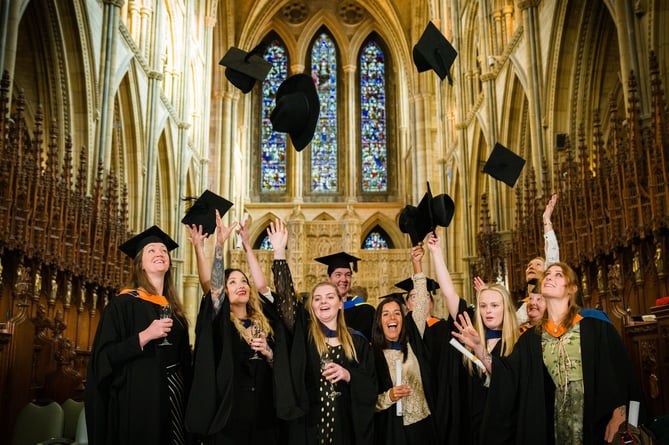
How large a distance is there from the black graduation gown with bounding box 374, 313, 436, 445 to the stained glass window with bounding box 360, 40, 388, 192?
22137 millimetres

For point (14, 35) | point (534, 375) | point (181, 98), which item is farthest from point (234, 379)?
point (181, 98)

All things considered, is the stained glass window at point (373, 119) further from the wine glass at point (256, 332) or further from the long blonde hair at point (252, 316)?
the wine glass at point (256, 332)

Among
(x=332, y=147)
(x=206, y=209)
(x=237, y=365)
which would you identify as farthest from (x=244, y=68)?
(x=332, y=147)

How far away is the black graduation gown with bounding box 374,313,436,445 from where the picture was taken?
13.7 feet

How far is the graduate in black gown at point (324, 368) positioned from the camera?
3.91m

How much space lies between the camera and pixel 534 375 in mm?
3564

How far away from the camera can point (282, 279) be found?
399cm

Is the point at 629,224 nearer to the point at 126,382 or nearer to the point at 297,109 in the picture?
the point at 297,109

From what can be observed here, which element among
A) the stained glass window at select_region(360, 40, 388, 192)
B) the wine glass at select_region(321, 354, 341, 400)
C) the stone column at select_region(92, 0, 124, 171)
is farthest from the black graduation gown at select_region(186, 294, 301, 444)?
the stained glass window at select_region(360, 40, 388, 192)

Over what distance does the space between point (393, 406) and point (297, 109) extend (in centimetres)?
230

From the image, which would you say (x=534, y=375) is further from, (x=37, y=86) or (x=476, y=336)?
(x=37, y=86)

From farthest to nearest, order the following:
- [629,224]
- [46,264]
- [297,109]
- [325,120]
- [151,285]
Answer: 1. [325,120]
2. [46,264]
3. [629,224]
4. [297,109]
5. [151,285]

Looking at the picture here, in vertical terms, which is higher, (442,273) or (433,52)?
(433,52)

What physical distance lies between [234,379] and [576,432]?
1.89m
